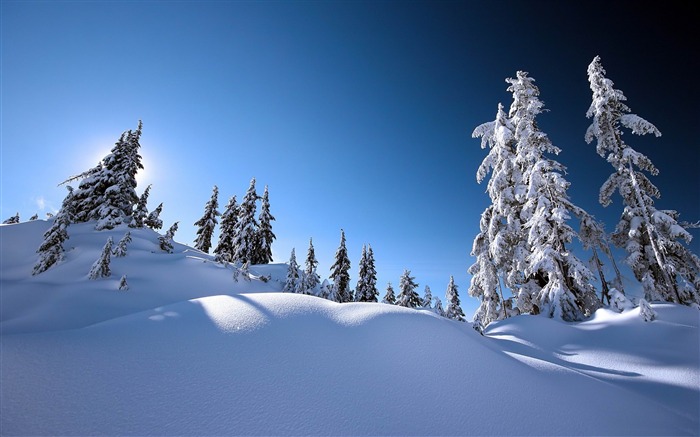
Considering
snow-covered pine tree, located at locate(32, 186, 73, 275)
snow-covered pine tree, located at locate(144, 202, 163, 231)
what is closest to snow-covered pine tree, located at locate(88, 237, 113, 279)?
snow-covered pine tree, located at locate(32, 186, 73, 275)

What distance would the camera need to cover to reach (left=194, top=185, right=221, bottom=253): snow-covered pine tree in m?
33.9

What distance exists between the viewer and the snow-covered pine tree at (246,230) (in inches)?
1239

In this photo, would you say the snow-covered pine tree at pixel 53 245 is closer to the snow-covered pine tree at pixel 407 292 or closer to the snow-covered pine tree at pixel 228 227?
the snow-covered pine tree at pixel 228 227

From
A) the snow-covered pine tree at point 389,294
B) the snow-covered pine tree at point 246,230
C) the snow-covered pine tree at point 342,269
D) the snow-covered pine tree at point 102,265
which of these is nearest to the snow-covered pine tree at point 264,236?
the snow-covered pine tree at point 246,230

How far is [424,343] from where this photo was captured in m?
4.51

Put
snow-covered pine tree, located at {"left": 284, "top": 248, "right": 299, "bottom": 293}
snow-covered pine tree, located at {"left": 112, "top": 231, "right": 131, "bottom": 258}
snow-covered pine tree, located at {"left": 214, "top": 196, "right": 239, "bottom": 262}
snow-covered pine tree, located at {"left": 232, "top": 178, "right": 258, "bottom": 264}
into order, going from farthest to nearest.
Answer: snow-covered pine tree, located at {"left": 214, "top": 196, "right": 239, "bottom": 262} < snow-covered pine tree, located at {"left": 232, "top": 178, "right": 258, "bottom": 264} < snow-covered pine tree, located at {"left": 284, "top": 248, "right": 299, "bottom": 293} < snow-covered pine tree, located at {"left": 112, "top": 231, "right": 131, "bottom": 258}

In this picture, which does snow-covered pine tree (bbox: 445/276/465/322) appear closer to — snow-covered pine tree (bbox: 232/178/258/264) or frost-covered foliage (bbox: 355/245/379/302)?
frost-covered foliage (bbox: 355/245/379/302)

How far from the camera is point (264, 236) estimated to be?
3575 centimetres

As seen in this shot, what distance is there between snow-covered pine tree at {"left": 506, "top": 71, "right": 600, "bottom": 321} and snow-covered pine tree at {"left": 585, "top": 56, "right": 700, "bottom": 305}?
3.65 m

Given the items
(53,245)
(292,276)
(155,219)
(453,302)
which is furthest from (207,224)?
(453,302)

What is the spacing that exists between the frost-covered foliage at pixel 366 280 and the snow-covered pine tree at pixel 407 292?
139 inches

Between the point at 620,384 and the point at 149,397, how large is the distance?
744cm

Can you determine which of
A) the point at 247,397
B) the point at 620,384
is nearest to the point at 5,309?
the point at 247,397

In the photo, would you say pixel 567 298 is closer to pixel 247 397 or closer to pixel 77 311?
pixel 247 397
